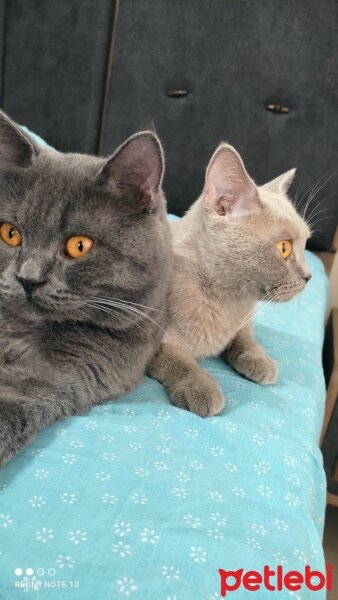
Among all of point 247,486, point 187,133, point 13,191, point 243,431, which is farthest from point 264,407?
point 187,133

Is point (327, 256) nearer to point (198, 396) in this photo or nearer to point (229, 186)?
point (229, 186)

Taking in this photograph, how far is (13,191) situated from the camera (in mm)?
785

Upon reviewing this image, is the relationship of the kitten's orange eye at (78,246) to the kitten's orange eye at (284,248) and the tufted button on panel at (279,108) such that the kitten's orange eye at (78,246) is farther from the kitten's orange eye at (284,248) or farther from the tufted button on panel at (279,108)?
the tufted button on panel at (279,108)

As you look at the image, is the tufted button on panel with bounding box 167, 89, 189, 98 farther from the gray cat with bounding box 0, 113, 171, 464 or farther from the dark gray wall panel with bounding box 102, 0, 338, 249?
the gray cat with bounding box 0, 113, 171, 464

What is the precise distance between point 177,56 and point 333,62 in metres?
0.67

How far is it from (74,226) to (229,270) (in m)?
0.44

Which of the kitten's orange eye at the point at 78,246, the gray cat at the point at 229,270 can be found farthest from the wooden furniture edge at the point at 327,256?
the kitten's orange eye at the point at 78,246

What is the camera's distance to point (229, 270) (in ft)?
3.52

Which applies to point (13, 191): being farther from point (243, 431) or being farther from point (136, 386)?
point (243, 431)

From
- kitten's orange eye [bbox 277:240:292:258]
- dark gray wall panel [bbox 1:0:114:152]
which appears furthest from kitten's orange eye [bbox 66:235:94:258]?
→ dark gray wall panel [bbox 1:0:114:152]

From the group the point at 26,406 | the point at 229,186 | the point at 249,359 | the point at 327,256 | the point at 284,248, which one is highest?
the point at 229,186

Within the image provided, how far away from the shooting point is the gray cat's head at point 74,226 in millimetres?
748

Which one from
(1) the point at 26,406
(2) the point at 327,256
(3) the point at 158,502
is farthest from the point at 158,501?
(2) the point at 327,256

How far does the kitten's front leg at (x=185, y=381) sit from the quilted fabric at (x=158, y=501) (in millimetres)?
28
